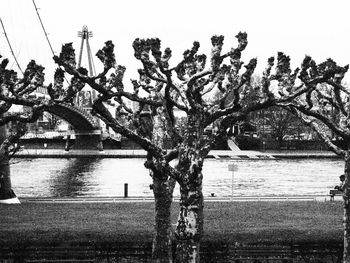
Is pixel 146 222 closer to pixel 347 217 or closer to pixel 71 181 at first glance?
pixel 347 217

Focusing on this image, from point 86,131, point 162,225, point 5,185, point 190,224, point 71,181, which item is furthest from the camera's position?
point 86,131

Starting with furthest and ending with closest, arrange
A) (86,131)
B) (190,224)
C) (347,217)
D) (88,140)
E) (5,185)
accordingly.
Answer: (88,140)
(86,131)
(5,185)
(347,217)
(190,224)

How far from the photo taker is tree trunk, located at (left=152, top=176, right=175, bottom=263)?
1619 centimetres

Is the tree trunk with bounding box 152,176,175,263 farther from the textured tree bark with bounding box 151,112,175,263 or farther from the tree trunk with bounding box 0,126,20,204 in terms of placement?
the tree trunk with bounding box 0,126,20,204

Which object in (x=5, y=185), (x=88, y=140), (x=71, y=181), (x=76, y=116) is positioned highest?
(x=76, y=116)

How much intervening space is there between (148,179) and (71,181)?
24.0 feet

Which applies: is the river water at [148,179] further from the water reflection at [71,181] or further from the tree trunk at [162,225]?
the tree trunk at [162,225]

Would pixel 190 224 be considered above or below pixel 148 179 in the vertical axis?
above

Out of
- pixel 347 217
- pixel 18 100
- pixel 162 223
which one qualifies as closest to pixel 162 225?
pixel 162 223

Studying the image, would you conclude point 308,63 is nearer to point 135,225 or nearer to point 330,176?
point 135,225

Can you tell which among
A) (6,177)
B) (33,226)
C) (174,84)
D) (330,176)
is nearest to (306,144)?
(330,176)

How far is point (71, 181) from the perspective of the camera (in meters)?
51.7

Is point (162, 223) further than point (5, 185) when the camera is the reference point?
No

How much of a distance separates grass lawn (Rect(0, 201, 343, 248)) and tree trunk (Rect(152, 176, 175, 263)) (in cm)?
159
